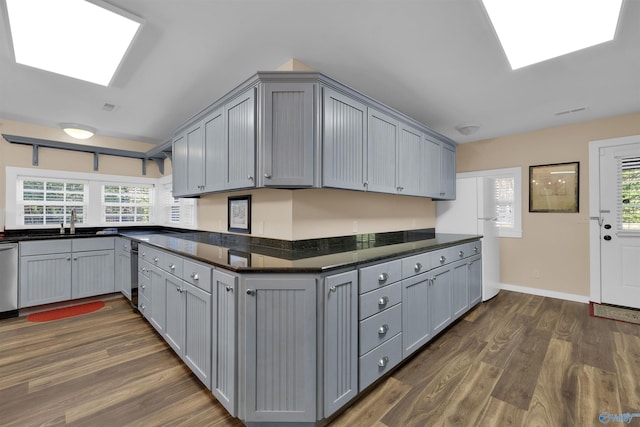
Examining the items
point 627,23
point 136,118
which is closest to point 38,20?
point 136,118

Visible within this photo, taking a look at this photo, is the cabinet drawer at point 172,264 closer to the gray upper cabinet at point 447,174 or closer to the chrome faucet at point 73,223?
the chrome faucet at point 73,223

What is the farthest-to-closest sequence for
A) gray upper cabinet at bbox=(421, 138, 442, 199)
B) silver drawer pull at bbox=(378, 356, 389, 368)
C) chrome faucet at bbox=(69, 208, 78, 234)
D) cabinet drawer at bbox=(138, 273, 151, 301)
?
1. chrome faucet at bbox=(69, 208, 78, 234)
2. gray upper cabinet at bbox=(421, 138, 442, 199)
3. cabinet drawer at bbox=(138, 273, 151, 301)
4. silver drawer pull at bbox=(378, 356, 389, 368)

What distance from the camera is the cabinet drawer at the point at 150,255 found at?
8.43ft

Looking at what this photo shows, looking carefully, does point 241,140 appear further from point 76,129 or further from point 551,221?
point 551,221

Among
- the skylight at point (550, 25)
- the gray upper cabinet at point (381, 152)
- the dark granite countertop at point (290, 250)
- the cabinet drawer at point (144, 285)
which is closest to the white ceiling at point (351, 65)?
the skylight at point (550, 25)

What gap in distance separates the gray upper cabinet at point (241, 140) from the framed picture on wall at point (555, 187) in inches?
164

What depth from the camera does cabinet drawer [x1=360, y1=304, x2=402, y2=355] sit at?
185 centimetres

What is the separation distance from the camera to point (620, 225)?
350cm

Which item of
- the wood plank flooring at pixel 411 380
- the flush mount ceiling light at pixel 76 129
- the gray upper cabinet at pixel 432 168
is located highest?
the flush mount ceiling light at pixel 76 129

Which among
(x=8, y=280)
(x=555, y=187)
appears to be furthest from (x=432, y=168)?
(x=8, y=280)

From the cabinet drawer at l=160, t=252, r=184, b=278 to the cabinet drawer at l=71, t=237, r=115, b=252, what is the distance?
2.16 meters

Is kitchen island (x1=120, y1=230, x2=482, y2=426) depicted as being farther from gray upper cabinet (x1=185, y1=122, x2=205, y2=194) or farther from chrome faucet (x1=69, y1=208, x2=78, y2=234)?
chrome faucet (x1=69, y1=208, x2=78, y2=234)

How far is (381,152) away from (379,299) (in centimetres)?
147

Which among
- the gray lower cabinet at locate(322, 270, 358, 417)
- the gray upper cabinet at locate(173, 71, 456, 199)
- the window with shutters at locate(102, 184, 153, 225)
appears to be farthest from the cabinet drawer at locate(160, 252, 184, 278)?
the window with shutters at locate(102, 184, 153, 225)
